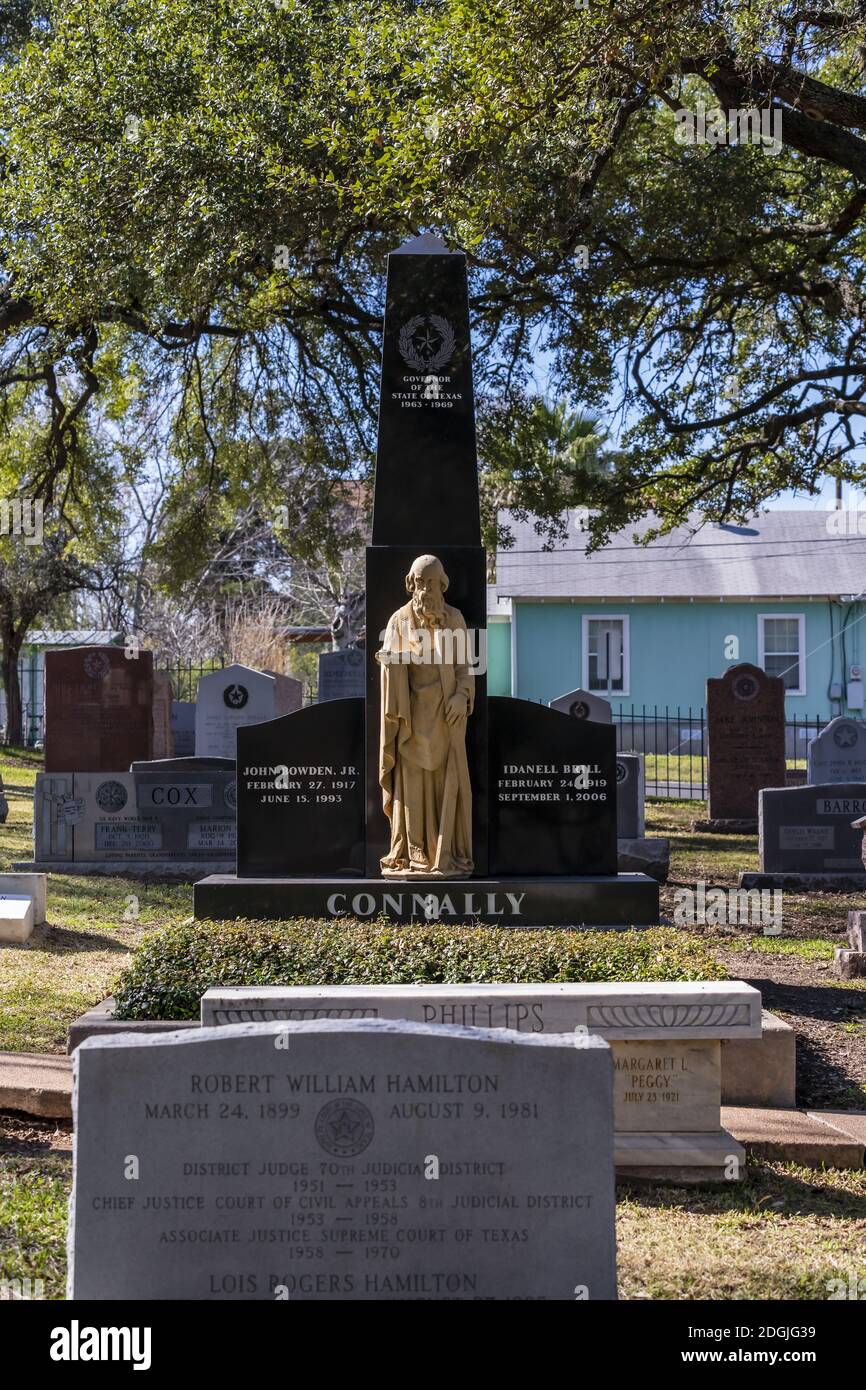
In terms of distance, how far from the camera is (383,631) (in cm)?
856

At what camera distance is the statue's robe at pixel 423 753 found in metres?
8.25

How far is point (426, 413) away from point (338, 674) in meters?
12.3

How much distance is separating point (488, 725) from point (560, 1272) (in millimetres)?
5317

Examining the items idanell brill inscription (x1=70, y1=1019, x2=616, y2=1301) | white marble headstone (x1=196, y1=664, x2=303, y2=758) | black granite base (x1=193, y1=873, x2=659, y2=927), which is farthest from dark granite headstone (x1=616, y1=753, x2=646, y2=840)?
idanell brill inscription (x1=70, y1=1019, x2=616, y2=1301)

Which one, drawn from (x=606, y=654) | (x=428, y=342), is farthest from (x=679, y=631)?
(x=428, y=342)

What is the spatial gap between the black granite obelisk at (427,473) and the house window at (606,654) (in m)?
21.5

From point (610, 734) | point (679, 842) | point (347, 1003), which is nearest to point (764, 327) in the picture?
point (679, 842)

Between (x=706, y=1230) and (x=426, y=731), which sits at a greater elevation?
(x=426, y=731)

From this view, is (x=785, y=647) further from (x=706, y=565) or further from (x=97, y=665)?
(x=97, y=665)

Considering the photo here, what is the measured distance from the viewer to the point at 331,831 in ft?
28.5

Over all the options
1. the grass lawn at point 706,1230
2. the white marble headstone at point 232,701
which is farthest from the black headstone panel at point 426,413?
the white marble headstone at point 232,701

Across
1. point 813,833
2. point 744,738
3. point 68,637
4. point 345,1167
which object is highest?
point 68,637

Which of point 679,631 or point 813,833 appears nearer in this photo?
point 813,833
